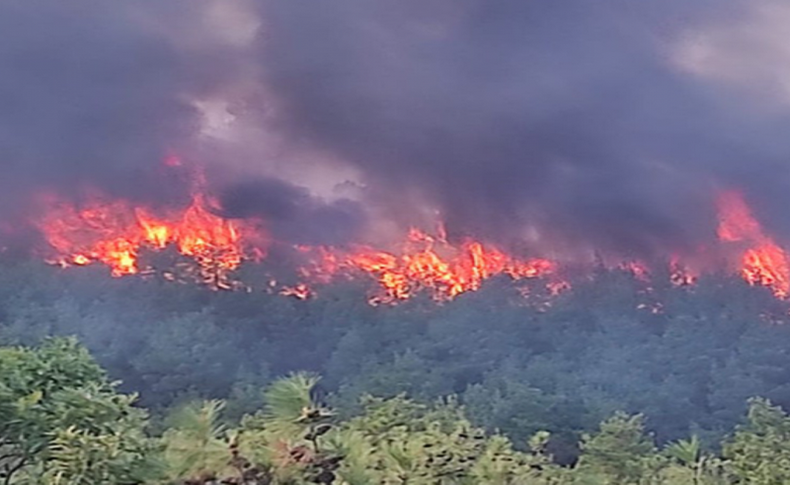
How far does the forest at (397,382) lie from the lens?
8.21 m

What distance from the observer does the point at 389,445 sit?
9.52 m

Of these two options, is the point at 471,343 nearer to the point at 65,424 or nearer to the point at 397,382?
the point at 397,382

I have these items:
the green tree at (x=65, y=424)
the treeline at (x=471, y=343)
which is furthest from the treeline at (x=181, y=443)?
A: the treeline at (x=471, y=343)

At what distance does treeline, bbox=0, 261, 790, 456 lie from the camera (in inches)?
2012

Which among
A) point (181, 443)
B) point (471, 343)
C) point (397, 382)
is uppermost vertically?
point (471, 343)

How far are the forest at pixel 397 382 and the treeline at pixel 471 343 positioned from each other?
0.19 metres

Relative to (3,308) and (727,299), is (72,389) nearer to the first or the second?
(3,308)

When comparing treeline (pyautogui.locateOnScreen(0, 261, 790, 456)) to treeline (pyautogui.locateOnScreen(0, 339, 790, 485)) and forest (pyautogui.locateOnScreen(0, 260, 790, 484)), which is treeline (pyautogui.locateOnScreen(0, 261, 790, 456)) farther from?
treeline (pyautogui.locateOnScreen(0, 339, 790, 485))

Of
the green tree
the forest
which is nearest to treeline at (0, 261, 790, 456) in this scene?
the forest

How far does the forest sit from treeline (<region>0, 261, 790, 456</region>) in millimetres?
190

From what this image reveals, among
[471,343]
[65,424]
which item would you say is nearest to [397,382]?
[471,343]

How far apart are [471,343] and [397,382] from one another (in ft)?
47.1

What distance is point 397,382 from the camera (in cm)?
5306

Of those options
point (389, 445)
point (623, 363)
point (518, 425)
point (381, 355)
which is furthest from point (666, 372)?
point (389, 445)
